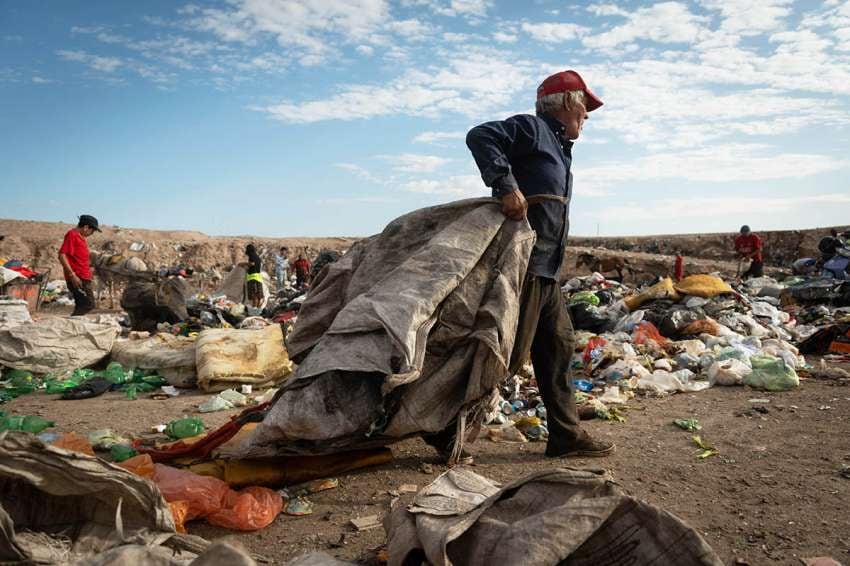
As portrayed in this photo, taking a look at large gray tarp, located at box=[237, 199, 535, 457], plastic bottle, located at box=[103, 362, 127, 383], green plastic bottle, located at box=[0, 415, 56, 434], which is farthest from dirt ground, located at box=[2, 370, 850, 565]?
plastic bottle, located at box=[103, 362, 127, 383]

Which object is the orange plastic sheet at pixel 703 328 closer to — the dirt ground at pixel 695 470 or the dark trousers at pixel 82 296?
the dirt ground at pixel 695 470

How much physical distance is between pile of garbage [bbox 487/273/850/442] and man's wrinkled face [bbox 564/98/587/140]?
4.95ft

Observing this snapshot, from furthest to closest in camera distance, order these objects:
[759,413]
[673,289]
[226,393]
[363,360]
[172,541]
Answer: [673,289] < [226,393] < [759,413] < [363,360] < [172,541]

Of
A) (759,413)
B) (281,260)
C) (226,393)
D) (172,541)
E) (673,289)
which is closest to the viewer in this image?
(172,541)

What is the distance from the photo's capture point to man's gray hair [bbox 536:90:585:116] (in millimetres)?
3172

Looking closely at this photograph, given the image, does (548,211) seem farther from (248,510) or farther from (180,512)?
(180,512)

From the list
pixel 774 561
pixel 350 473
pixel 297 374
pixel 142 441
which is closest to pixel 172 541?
pixel 297 374

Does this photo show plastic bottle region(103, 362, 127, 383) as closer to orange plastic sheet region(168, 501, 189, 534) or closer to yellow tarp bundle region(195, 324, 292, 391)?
yellow tarp bundle region(195, 324, 292, 391)

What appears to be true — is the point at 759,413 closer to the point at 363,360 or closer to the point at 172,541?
the point at 363,360

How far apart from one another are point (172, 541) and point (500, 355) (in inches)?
58.1

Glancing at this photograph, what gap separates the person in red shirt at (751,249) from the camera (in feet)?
41.6

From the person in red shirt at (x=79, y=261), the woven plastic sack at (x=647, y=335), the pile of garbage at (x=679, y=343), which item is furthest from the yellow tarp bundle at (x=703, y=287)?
the person in red shirt at (x=79, y=261)

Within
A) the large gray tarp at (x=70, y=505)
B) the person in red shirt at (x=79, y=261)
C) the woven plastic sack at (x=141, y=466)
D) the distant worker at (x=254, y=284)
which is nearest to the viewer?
the large gray tarp at (x=70, y=505)

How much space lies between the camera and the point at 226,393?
4777 millimetres
